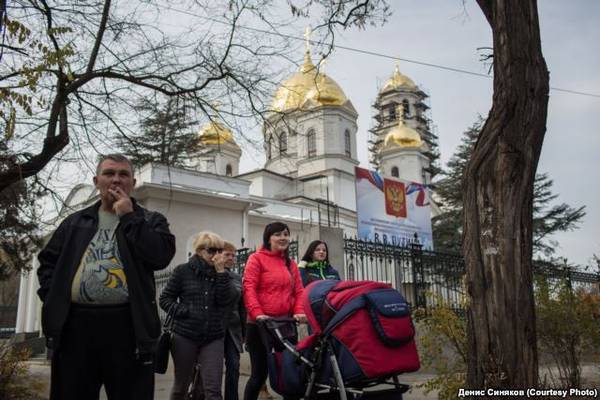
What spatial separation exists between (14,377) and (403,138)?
43.8 meters

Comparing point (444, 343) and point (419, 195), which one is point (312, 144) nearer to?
point (419, 195)

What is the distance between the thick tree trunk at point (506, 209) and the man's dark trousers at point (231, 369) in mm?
2133

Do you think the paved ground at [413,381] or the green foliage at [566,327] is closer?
the green foliage at [566,327]

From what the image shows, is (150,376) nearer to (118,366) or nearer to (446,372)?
(118,366)

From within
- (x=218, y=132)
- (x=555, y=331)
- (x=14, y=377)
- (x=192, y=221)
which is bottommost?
(x=14, y=377)

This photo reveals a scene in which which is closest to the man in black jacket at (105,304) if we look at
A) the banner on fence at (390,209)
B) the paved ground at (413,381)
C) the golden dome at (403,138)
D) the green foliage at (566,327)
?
the paved ground at (413,381)

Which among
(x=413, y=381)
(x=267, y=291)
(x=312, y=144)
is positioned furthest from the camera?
(x=312, y=144)

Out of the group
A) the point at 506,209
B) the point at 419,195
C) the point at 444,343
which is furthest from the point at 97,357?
the point at 419,195

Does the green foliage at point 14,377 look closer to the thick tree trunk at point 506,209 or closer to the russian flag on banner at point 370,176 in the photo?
the thick tree trunk at point 506,209

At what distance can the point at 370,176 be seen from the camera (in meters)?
17.7

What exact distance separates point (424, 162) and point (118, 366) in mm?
47400

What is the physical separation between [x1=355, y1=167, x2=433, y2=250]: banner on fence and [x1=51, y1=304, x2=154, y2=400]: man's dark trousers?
1361 centimetres

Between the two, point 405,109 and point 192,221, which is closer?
point 192,221

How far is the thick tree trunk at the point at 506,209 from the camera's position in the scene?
3811 millimetres
